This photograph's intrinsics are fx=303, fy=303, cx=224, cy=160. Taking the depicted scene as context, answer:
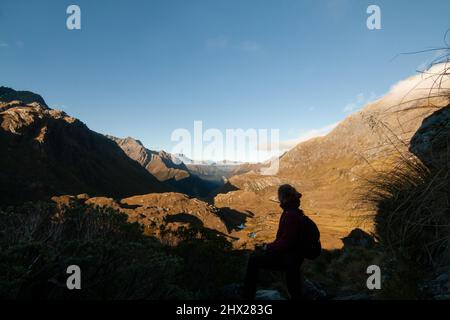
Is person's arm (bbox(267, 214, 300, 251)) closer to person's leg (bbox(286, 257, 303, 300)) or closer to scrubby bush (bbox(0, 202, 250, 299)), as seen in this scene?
person's leg (bbox(286, 257, 303, 300))

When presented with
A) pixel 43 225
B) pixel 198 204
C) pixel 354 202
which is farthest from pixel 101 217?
pixel 198 204

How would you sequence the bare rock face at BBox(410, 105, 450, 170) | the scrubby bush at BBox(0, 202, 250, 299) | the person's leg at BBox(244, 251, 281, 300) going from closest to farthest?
the scrubby bush at BBox(0, 202, 250, 299) → the person's leg at BBox(244, 251, 281, 300) → the bare rock face at BBox(410, 105, 450, 170)

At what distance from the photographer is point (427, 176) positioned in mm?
5355

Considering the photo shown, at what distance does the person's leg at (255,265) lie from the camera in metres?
4.94

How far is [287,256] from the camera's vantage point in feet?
16.0

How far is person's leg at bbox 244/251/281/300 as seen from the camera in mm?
4941

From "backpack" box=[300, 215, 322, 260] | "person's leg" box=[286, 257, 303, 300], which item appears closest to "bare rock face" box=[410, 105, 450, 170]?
"backpack" box=[300, 215, 322, 260]

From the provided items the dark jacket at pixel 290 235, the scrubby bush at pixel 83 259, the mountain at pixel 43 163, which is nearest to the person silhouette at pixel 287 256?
the dark jacket at pixel 290 235

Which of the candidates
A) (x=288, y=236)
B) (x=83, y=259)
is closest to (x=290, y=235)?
(x=288, y=236)

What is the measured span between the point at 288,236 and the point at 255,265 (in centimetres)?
76

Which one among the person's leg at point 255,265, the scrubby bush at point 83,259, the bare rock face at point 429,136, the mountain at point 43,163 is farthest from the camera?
the mountain at point 43,163

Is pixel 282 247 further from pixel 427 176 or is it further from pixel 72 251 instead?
pixel 72 251

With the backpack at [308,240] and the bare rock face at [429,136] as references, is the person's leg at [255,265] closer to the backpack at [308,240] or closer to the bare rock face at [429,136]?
the backpack at [308,240]
